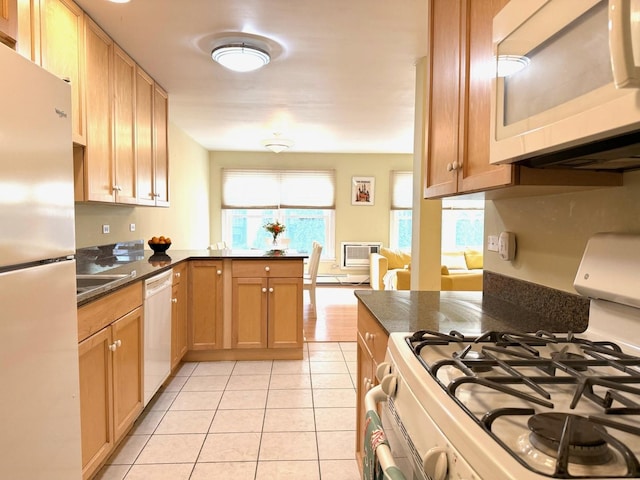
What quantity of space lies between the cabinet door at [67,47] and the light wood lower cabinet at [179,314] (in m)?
1.33

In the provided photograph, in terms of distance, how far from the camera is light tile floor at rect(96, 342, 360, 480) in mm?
2031

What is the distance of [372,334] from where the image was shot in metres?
1.58

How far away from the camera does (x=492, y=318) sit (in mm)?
1474

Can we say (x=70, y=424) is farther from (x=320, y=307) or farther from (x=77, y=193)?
(x=320, y=307)

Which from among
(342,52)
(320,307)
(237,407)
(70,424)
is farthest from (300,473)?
(320,307)

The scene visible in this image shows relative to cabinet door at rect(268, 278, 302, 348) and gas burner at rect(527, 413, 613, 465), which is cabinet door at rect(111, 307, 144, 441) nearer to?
cabinet door at rect(268, 278, 302, 348)

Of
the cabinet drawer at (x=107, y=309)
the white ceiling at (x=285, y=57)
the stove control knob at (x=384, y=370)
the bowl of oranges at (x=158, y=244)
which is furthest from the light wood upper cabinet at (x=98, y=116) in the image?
the stove control knob at (x=384, y=370)

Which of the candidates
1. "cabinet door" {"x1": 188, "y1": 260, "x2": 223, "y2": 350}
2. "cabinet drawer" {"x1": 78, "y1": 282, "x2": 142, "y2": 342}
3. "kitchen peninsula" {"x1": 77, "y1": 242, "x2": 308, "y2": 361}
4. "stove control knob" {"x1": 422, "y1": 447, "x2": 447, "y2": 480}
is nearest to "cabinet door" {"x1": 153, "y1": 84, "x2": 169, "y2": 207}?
"kitchen peninsula" {"x1": 77, "y1": 242, "x2": 308, "y2": 361}

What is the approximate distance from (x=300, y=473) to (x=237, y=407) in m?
0.83

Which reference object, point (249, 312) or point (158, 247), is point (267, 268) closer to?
point (249, 312)

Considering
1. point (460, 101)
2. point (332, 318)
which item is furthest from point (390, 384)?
point (332, 318)

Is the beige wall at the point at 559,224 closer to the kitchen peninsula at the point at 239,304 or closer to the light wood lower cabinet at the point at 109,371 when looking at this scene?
the light wood lower cabinet at the point at 109,371

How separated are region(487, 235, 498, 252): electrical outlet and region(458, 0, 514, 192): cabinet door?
1.65 ft

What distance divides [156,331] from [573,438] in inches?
102
